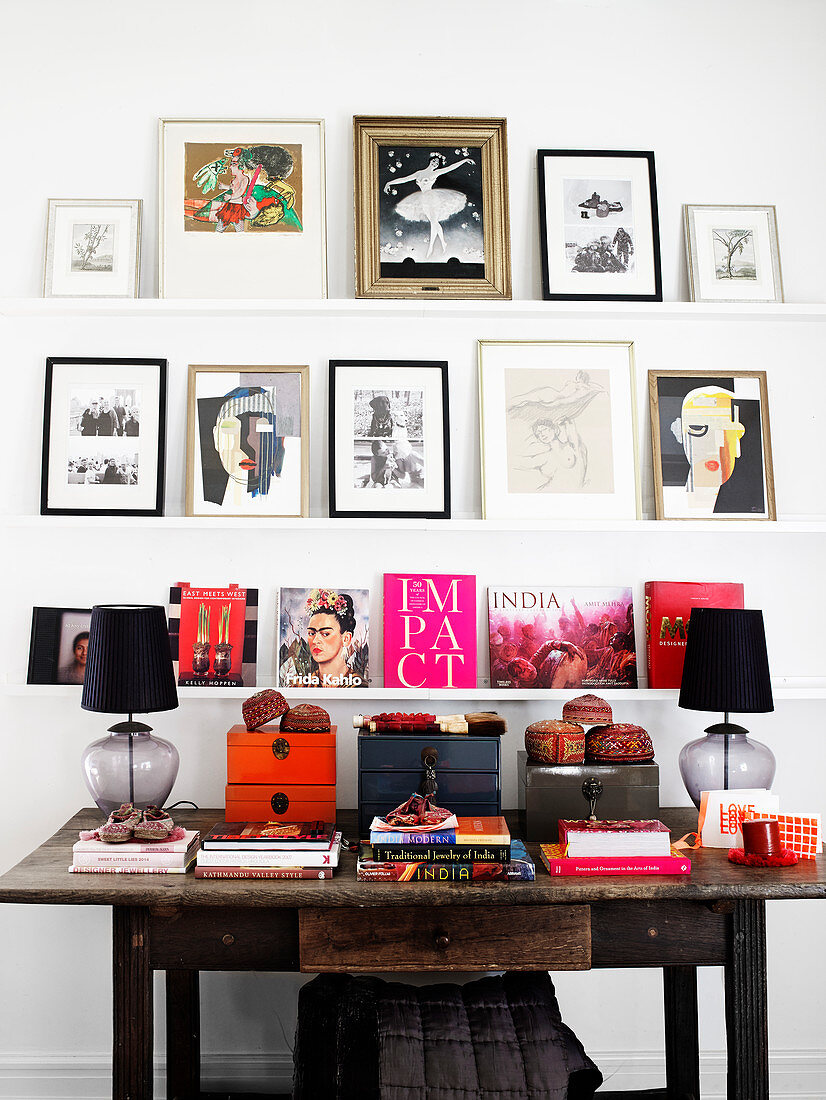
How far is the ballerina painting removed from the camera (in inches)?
88.4

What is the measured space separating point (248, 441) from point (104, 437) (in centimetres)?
36

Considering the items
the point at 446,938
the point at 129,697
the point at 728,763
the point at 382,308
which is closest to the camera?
the point at 446,938

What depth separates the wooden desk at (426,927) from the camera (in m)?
1.65

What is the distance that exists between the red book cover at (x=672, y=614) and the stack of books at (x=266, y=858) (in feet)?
3.16

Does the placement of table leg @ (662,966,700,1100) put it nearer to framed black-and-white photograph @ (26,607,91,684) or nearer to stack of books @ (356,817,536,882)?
stack of books @ (356,817,536,882)

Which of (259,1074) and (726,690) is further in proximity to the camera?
(259,1074)

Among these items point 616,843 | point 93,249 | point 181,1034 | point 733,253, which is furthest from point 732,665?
point 93,249

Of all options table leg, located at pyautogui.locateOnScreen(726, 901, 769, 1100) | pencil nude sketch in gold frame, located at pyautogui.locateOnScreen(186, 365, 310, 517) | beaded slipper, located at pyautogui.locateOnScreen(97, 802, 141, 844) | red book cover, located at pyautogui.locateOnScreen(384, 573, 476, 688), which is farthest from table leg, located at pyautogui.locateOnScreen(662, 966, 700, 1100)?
pencil nude sketch in gold frame, located at pyautogui.locateOnScreen(186, 365, 310, 517)

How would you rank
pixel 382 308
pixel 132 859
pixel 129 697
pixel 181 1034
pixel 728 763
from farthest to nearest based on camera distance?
pixel 382 308 → pixel 181 1034 → pixel 728 763 → pixel 129 697 → pixel 132 859

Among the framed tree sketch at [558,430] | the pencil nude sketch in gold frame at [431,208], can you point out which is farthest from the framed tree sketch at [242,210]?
the framed tree sketch at [558,430]

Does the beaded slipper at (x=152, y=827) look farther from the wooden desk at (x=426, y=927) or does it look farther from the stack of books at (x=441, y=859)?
the stack of books at (x=441, y=859)

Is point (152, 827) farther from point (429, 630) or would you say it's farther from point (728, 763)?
point (728, 763)

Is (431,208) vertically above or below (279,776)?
above

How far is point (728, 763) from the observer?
2014 mm
